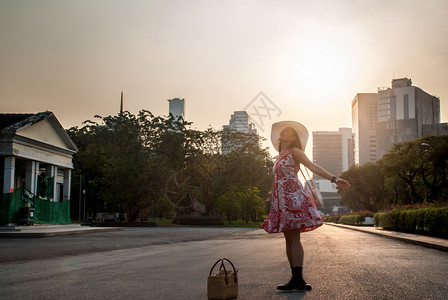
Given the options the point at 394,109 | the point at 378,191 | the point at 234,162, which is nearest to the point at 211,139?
the point at 234,162

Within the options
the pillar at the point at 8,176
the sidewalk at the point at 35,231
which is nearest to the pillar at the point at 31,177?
the pillar at the point at 8,176

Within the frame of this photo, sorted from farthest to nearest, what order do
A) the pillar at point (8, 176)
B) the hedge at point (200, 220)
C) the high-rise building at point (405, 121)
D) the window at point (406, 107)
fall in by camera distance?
1. the window at point (406, 107)
2. the high-rise building at point (405, 121)
3. the hedge at point (200, 220)
4. the pillar at point (8, 176)

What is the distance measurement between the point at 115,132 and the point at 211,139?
1100cm

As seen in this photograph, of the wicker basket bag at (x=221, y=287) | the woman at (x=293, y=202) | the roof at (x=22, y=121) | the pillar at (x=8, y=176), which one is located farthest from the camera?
the roof at (x=22, y=121)

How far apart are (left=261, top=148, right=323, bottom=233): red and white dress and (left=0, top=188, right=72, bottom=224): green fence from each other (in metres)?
20.7

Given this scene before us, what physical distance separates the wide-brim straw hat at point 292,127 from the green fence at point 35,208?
20.4m

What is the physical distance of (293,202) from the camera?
573 centimetres

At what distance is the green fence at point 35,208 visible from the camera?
76.4 feet

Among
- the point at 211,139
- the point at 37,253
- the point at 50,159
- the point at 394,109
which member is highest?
the point at 394,109

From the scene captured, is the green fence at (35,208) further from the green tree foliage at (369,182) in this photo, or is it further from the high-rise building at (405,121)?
the high-rise building at (405,121)

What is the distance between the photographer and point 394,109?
198 metres

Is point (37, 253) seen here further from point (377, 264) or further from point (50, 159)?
point (50, 159)

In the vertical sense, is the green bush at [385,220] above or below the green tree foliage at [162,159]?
below

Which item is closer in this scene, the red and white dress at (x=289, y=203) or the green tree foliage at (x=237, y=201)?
the red and white dress at (x=289, y=203)
